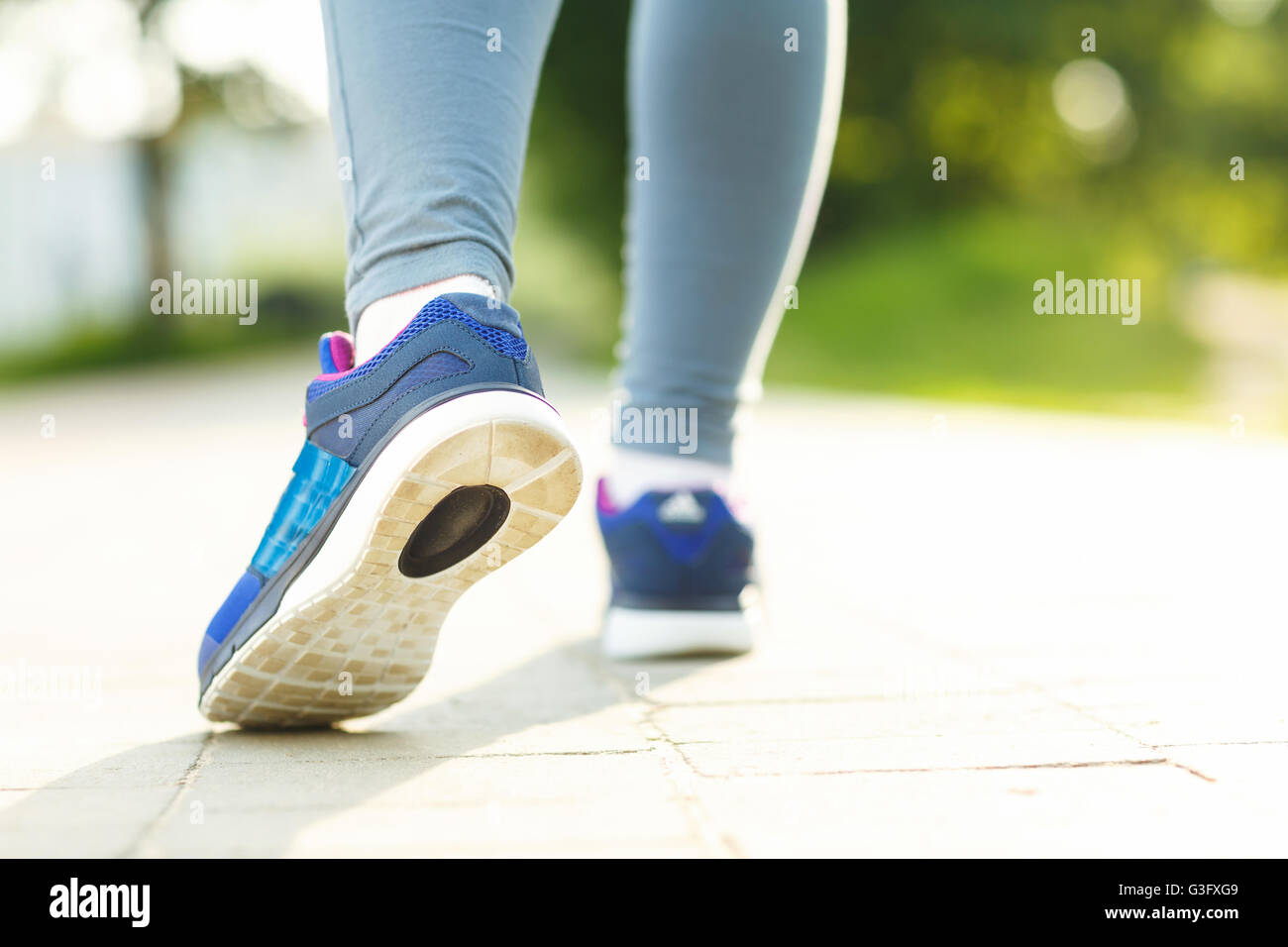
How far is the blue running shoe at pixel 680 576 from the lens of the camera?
1815 mm

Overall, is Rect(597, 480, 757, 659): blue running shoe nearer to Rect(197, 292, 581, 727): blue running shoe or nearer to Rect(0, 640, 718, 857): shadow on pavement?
Rect(0, 640, 718, 857): shadow on pavement

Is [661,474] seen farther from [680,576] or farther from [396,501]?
[396,501]

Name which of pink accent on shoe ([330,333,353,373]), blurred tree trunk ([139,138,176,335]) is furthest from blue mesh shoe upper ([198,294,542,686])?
blurred tree trunk ([139,138,176,335])

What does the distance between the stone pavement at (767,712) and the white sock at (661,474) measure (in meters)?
0.23

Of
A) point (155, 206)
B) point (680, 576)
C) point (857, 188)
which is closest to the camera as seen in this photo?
point (680, 576)

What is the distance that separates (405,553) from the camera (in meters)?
1.21

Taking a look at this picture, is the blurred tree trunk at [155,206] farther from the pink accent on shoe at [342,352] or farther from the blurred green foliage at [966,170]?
the pink accent on shoe at [342,352]

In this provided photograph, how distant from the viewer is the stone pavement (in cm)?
105

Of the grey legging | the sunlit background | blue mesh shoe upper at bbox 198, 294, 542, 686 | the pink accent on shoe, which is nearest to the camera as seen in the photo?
blue mesh shoe upper at bbox 198, 294, 542, 686

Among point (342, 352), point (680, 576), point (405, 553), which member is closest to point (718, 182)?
point (680, 576)

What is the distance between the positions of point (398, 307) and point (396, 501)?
0.65ft

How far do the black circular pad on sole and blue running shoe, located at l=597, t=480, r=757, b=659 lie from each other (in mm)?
621

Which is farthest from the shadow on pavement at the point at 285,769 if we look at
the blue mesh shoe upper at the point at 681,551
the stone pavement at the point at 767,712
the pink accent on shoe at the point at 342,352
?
the pink accent on shoe at the point at 342,352
